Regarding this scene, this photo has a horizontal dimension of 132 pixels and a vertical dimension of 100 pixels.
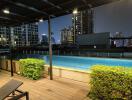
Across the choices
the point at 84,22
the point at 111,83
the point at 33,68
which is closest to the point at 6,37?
the point at 33,68

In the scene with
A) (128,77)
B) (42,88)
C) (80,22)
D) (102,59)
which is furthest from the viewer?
(80,22)

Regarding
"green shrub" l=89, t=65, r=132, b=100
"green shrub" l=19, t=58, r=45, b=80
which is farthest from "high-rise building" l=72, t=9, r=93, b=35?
"green shrub" l=89, t=65, r=132, b=100

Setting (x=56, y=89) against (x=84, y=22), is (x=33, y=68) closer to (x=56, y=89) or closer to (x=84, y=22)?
(x=56, y=89)

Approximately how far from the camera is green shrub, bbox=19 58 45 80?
663 centimetres

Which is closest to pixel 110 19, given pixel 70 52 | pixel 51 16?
pixel 70 52

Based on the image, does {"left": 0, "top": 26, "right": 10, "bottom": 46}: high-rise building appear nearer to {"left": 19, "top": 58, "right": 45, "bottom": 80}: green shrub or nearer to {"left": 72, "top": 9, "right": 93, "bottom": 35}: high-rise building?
{"left": 19, "top": 58, "right": 45, "bottom": 80}: green shrub

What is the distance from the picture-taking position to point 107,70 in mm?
4129

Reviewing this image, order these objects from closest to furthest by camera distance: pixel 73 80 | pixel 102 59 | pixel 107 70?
pixel 107 70 → pixel 73 80 → pixel 102 59

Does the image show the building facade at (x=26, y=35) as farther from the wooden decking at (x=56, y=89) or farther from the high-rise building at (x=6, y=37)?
the wooden decking at (x=56, y=89)

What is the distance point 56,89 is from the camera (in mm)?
5297

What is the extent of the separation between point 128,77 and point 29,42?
6032cm

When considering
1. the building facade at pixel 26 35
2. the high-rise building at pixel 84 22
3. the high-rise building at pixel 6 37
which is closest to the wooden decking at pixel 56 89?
the high-rise building at pixel 6 37

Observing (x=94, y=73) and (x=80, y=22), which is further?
(x=80, y=22)

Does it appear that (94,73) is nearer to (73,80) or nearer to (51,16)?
(73,80)
